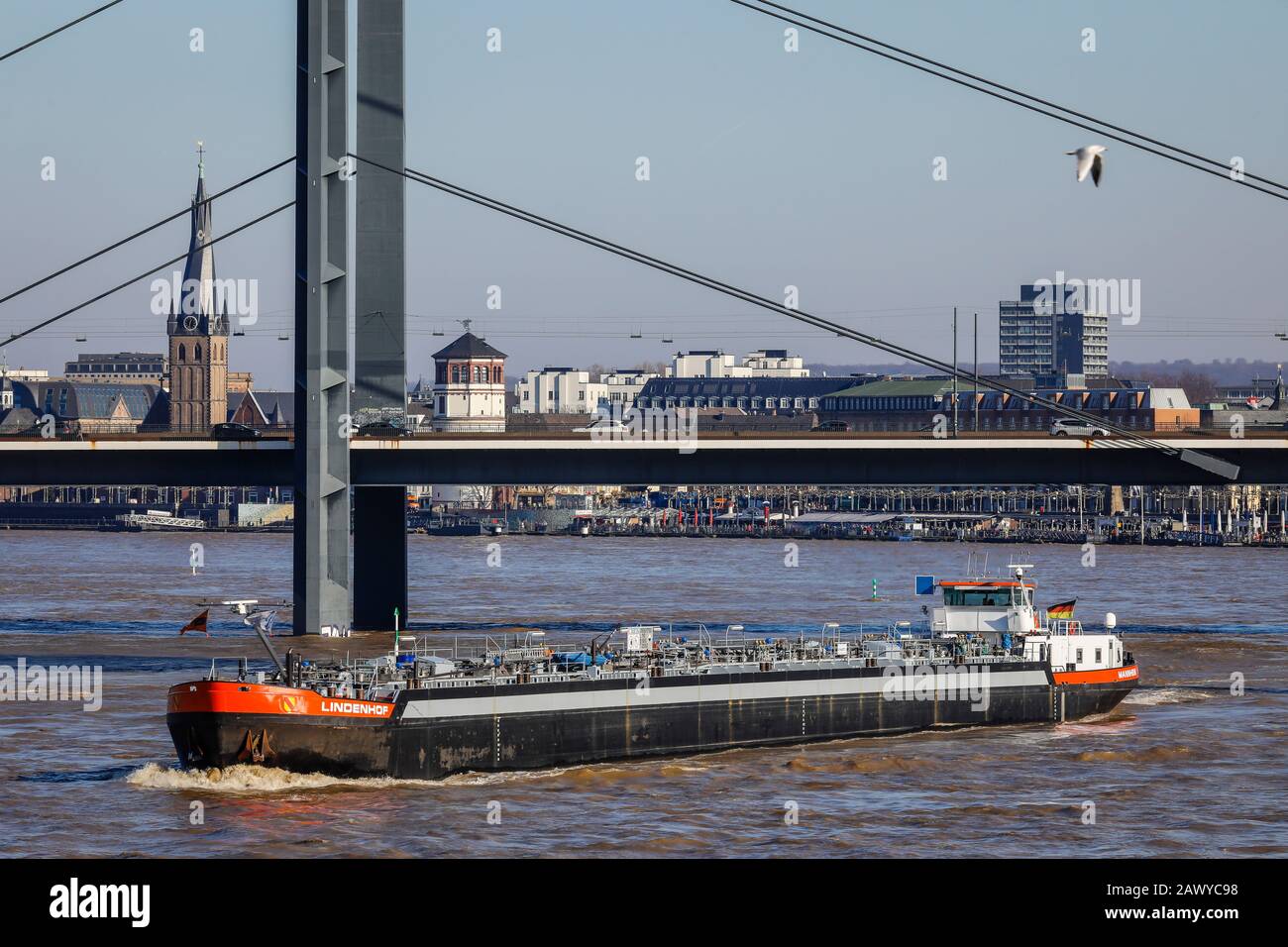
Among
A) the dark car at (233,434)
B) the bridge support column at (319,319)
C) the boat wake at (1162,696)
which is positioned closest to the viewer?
the boat wake at (1162,696)

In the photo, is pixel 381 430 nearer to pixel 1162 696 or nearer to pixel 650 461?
pixel 650 461

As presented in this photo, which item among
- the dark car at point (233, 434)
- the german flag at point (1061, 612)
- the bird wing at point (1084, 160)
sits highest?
the bird wing at point (1084, 160)

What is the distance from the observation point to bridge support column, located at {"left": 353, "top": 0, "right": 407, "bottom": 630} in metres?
68.8

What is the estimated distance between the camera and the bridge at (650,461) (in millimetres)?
65062

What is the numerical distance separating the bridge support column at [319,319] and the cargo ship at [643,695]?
12.9 meters

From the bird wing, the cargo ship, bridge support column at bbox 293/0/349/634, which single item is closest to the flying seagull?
the bird wing

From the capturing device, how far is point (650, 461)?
66.8m

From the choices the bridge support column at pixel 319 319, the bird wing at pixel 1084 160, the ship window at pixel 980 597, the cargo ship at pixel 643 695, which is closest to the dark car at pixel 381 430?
the bridge support column at pixel 319 319

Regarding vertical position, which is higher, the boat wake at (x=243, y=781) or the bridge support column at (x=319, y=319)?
the bridge support column at (x=319, y=319)

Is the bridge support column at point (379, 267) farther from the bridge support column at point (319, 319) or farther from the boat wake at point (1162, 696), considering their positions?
the boat wake at point (1162, 696)

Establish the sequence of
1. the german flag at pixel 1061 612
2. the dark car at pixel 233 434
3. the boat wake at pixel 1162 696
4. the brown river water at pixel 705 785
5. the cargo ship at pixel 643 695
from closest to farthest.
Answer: the brown river water at pixel 705 785 → the cargo ship at pixel 643 695 → the german flag at pixel 1061 612 → the boat wake at pixel 1162 696 → the dark car at pixel 233 434

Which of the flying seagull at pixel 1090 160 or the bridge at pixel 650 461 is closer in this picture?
the flying seagull at pixel 1090 160
